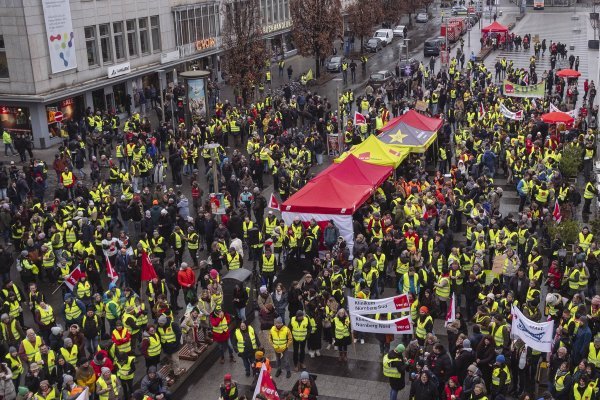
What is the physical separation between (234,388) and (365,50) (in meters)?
54.7

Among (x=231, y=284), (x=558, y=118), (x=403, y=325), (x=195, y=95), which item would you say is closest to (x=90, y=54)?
(x=195, y=95)

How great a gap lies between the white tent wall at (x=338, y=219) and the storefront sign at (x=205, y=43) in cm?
2988

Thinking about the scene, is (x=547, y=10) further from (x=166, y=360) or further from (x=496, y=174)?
(x=166, y=360)

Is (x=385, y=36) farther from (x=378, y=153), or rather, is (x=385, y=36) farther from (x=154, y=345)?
(x=154, y=345)

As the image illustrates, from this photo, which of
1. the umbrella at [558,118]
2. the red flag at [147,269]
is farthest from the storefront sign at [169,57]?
the red flag at [147,269]

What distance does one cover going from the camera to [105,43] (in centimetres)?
4191

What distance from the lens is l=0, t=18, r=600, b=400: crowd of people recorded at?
1527 centimetres

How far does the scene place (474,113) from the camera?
35625 millimetres

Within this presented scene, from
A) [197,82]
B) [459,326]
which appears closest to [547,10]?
[197,82]

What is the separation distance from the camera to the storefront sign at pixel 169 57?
46425 millimetres

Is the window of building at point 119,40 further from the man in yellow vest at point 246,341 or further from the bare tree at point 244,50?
the man in yellow vest at point 246,341

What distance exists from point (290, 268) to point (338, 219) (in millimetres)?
2019

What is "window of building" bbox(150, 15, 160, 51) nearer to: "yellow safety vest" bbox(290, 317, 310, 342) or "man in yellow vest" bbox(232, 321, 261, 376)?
"yellow safety vest" bbox(290, 317, 310, 342)

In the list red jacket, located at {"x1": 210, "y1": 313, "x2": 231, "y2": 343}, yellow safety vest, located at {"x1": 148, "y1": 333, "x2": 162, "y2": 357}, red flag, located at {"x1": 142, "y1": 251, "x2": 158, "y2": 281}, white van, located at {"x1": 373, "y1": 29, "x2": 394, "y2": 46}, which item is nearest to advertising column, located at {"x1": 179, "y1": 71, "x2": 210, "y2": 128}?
red flag, located at {"x1": 142, "y1": 251, "x2": 158, "y2": 281}
